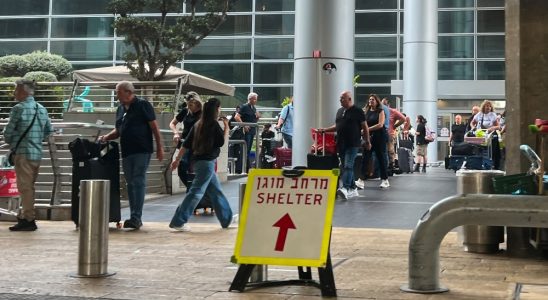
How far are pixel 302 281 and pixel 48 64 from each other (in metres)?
25.9

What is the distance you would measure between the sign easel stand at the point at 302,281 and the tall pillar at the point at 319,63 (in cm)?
827

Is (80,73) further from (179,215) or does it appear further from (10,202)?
(179,215)

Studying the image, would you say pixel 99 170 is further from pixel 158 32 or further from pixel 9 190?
pixel 158 32

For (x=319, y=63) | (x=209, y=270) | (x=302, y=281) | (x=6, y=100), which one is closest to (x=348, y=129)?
(x=319, y=63)

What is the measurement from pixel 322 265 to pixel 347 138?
284 inches

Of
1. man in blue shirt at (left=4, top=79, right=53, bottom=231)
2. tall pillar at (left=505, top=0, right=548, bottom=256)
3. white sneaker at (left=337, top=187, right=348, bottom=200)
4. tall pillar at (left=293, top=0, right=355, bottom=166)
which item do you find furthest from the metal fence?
tall pillar at (left=505, top=0, right=548, bottom=256)

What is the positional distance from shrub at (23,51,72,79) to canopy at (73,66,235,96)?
782cm

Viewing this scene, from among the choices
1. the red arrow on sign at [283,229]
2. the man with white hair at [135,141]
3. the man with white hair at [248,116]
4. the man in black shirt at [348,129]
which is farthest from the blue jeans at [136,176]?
the man with white hair at [248,116]

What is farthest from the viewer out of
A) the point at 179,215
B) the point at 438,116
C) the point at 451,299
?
the point at 438,116

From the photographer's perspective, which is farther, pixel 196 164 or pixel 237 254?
pixel 196 164

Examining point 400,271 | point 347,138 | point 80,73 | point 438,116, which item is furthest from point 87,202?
point 438,116

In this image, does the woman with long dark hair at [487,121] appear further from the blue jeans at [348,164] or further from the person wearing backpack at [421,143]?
the person wearing backpack at [421,143]

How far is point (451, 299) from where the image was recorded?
5590mm

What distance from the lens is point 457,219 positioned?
5801 millimetres
